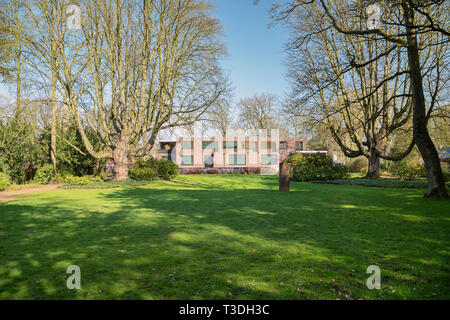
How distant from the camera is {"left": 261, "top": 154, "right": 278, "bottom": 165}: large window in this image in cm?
4028

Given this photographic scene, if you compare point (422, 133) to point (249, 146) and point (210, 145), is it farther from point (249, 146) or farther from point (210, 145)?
point (210, 145)

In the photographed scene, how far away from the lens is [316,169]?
19828 millimetres

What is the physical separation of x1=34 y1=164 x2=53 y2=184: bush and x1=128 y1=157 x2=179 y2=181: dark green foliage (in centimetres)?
491

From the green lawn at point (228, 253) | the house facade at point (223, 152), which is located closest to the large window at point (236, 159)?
the house facade at point (223, 152)

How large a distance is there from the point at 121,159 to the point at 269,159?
26.4m

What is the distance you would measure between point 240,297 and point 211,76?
1782 cm

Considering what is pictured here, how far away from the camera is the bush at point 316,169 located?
19.8 meters

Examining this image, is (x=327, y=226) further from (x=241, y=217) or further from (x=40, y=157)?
(x=40, y=157)

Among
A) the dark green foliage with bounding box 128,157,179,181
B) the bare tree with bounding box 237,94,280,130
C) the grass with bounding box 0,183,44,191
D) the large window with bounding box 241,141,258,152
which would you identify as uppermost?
the bare tree with bounding box 237,94,280,130

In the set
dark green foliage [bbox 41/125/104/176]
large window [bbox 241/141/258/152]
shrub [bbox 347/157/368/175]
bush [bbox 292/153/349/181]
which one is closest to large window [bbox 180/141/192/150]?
large window [bbox 241/141/258/152]

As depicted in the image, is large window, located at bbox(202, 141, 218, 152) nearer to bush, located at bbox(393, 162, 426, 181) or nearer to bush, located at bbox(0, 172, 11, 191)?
bush, located at bbox(393, 162, 426, 181)

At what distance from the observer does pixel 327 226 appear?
604 centimetres

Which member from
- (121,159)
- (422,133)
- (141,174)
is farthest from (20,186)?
(422,133)
